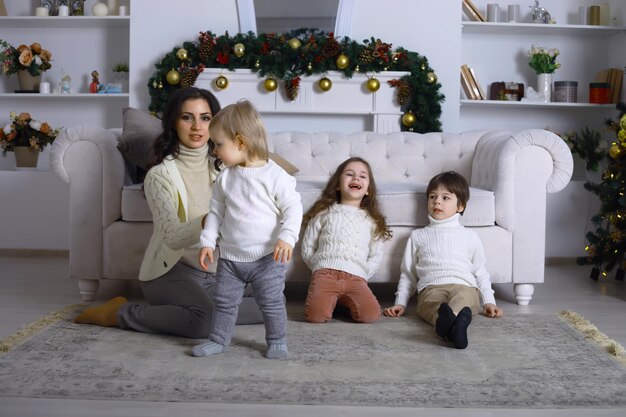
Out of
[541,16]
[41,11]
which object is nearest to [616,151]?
[541,16]

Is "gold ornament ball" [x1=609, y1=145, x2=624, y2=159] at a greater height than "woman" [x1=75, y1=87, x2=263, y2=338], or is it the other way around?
"gold ornament ball" [x1=609, y1=145, x2=624, y2=159]

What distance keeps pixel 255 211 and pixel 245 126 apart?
0.84ft

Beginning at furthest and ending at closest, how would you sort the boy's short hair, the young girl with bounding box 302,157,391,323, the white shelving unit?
the white shelving unit → the boy's short hair → the young girl with bounding box 302,157,391,323

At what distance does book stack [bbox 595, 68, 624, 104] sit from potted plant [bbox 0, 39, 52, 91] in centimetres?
376

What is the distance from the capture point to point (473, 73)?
226 inches

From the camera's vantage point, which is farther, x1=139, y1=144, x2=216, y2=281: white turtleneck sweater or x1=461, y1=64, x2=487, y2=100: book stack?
x1=461, y1=64, x2=487, y2=100: book stack

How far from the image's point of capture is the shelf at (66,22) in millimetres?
5570

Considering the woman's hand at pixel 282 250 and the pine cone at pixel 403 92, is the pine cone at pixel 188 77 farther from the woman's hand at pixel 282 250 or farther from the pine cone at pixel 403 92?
the woman's hand at pixel 282 250

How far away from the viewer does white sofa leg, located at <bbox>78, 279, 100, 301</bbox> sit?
3.57m

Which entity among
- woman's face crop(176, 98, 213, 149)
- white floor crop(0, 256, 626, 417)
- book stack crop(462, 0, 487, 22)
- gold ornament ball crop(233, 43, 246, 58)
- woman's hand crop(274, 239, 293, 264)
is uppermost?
book stack crop(462, 0, 487, 22)

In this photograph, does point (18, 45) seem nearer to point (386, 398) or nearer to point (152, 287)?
point (152, 287)

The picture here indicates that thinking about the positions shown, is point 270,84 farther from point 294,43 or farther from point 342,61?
point 342,61

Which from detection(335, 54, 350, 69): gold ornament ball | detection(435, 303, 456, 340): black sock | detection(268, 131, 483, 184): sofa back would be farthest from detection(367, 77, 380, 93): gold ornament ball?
detection(435, 303, 456, 340): black sock

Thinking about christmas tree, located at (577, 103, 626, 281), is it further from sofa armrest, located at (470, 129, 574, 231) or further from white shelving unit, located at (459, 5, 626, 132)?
white shelving unit, located at (459, 5, 626, 132)
